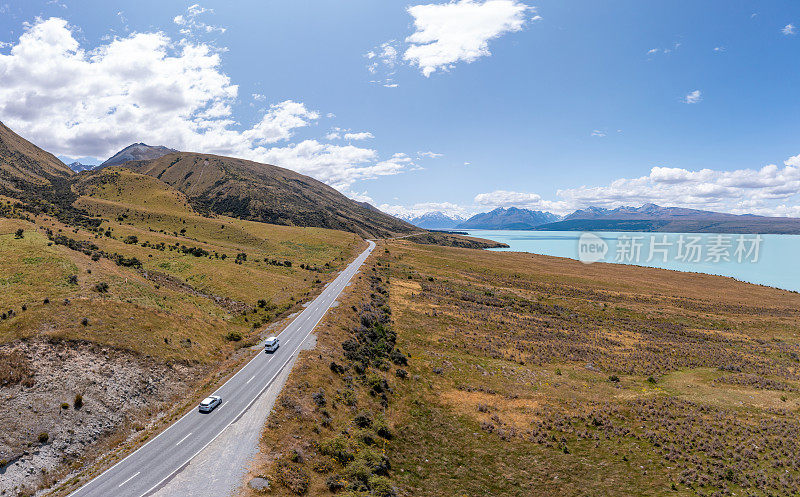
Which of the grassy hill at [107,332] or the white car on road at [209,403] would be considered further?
the white car on road at [209,403]

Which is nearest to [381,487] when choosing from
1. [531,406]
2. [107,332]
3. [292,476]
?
[292,476]

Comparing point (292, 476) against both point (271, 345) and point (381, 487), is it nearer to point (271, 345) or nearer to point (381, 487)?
point (381, 487)

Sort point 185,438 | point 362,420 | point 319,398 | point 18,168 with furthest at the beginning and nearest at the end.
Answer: point 18,168 → point 319,398 → point 362,420 → point 185,438

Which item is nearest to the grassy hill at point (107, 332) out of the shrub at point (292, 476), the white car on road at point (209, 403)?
the white car on road at point (209, 403)

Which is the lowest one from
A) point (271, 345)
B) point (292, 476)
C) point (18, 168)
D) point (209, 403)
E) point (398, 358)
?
point (398, 358)

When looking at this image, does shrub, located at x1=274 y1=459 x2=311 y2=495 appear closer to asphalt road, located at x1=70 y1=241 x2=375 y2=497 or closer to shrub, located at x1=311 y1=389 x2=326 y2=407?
asphalt road, located at x1=70 y1=241 x2=375 y2=497

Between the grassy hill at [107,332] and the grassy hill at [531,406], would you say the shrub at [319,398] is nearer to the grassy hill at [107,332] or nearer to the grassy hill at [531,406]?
the grassy hill at [531,406]

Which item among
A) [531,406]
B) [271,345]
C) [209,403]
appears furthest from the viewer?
[271,345]
